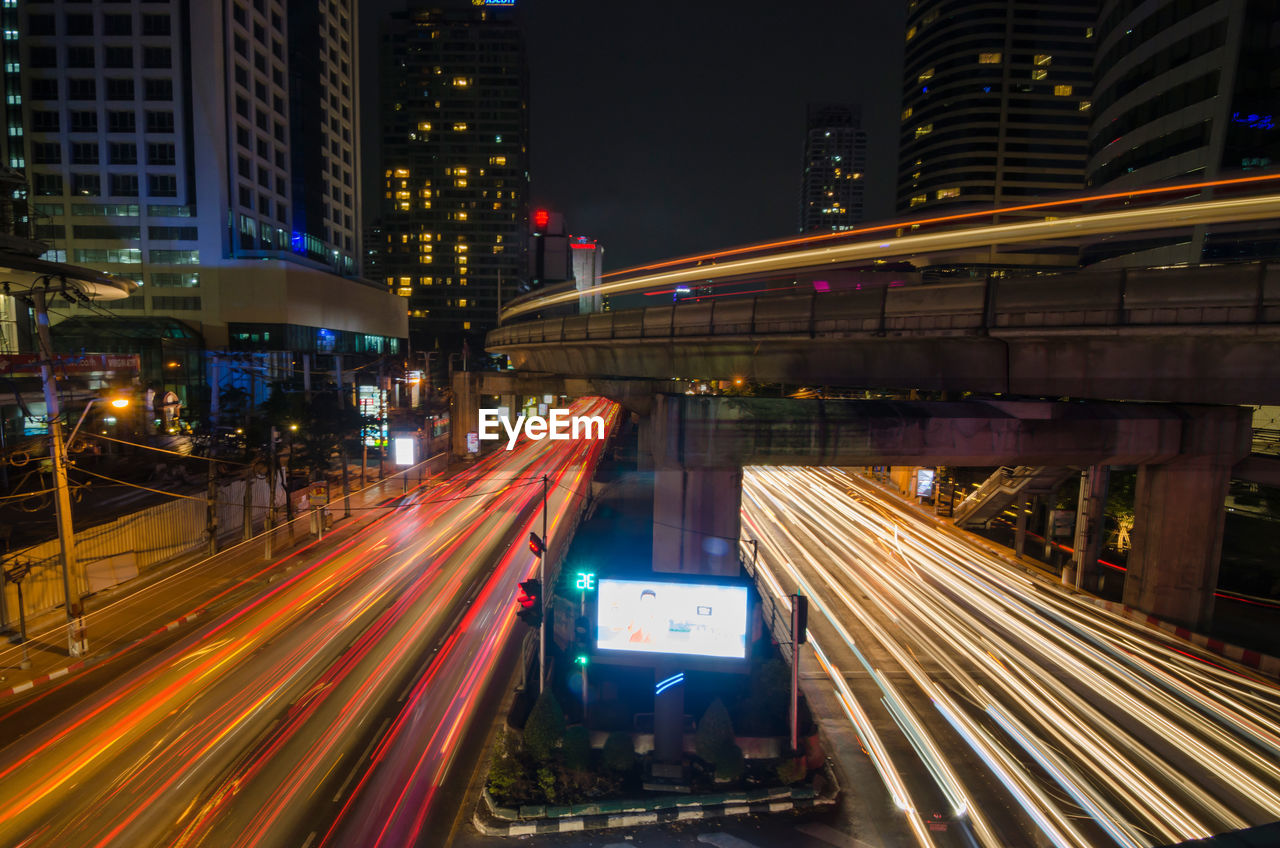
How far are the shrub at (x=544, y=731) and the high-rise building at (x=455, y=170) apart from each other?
430ft

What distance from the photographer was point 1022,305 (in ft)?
41.9

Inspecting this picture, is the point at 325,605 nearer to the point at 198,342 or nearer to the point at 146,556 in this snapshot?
the point at 146,556

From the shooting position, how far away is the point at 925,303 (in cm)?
1371

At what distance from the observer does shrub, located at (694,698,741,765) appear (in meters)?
11.8

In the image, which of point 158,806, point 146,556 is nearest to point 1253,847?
point 158,806

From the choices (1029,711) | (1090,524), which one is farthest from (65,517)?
(1090,524)

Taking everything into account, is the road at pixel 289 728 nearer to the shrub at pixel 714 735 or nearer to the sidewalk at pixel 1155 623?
the shrub at pixel 714 735

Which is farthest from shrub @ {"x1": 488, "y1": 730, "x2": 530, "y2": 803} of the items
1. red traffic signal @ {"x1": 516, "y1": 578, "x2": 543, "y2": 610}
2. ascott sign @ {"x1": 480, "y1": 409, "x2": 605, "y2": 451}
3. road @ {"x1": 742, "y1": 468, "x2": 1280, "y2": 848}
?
ascott sign @ {"x1": 480, "y1": 409, "x2": 605, "y2": 451}

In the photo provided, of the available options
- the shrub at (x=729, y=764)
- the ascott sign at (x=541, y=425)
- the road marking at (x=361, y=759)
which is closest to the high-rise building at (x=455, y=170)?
the ascott sign at (x=541, y=425)

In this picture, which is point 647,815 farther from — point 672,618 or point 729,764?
point 672,618

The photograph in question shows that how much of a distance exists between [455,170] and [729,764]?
5828 inches

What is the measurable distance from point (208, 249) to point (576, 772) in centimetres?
6145

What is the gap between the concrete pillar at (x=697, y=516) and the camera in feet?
51.1

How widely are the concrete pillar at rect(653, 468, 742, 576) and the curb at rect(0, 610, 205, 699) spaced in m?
14.7
